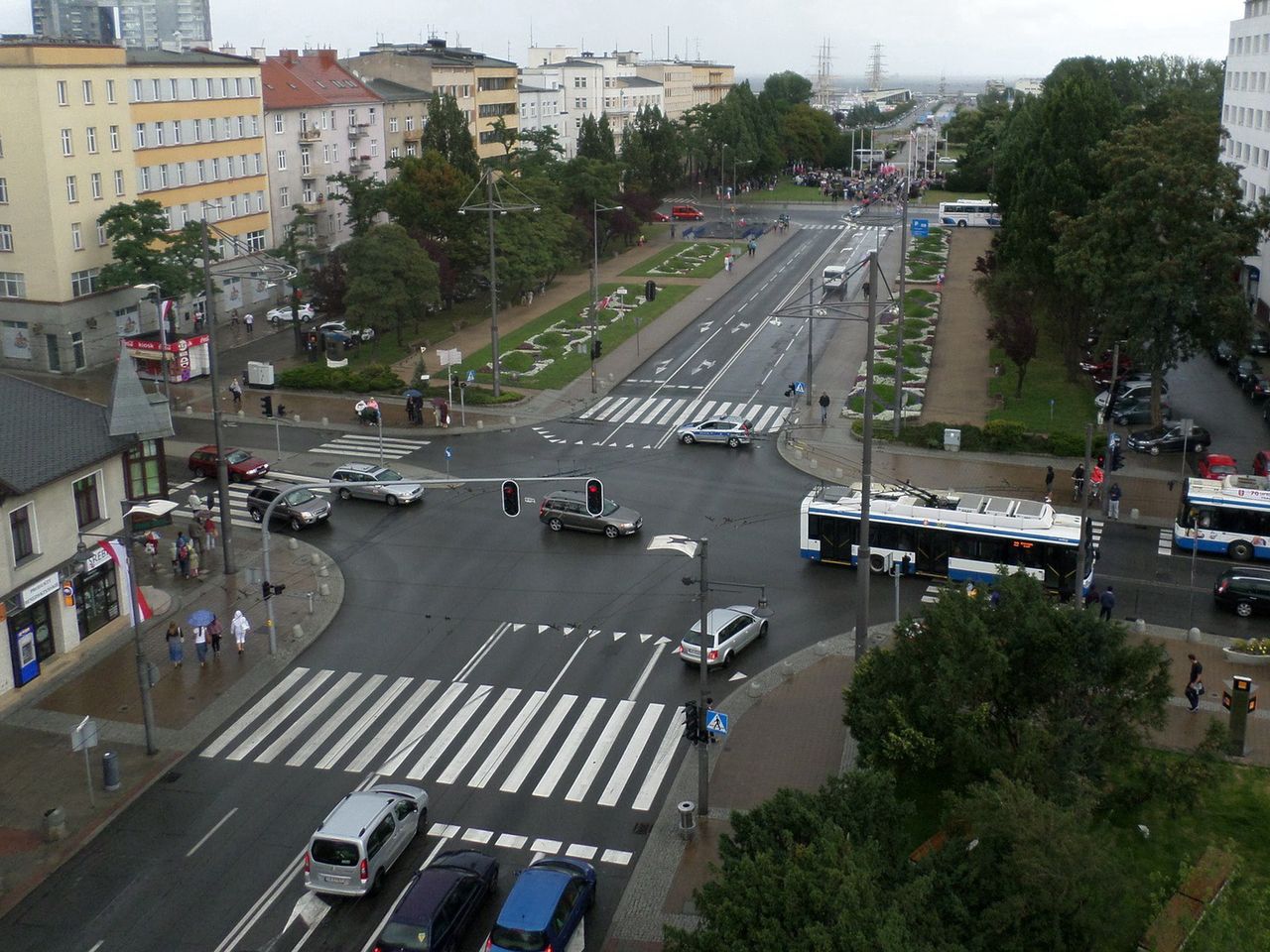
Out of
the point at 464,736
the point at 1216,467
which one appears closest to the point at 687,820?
the point at 464,736

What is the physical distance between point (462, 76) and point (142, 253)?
5454 centimetres

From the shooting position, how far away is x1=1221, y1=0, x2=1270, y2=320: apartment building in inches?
2869

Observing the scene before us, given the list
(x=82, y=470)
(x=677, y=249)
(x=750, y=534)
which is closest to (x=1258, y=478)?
(x=750, y=534)

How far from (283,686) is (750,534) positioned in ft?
53.8

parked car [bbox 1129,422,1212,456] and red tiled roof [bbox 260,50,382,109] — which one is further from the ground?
red tiled roof [bbox 260,50,382,109]

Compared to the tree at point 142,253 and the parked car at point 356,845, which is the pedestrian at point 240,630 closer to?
the parked car at point 356,845

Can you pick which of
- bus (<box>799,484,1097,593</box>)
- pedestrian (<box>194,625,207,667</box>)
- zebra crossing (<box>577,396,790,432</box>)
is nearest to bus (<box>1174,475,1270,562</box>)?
bus (<box>799,484,1097,593</box>)

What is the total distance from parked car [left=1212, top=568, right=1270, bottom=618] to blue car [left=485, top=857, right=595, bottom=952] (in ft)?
71.4

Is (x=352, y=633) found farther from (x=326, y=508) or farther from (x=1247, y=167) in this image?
(x=1247, y=167)

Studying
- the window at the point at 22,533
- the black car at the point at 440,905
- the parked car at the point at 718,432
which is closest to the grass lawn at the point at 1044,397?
the parked car at the point at 718,432

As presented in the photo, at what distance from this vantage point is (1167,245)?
49.2 meters

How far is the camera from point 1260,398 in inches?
2197

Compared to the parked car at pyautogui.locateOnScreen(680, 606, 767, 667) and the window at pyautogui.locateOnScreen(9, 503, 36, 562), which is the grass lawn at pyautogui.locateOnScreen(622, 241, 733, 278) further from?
the window at pyautogui.locateOnScreen(9, 503, 36, 562)

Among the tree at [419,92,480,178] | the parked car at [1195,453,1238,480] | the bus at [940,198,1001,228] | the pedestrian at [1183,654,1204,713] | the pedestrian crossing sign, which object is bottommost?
the pedestrian at [1183,654,1204,713]
